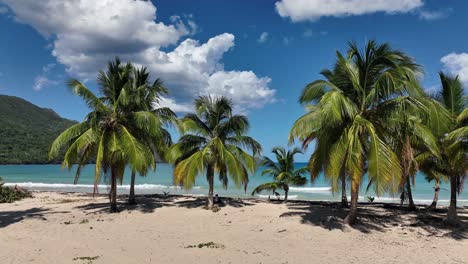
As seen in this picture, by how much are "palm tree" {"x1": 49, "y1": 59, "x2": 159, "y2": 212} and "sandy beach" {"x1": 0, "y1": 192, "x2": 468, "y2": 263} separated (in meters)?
2.01

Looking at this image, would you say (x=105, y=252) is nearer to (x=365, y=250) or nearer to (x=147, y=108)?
(x=365, y=250)

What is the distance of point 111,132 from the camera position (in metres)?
12.5

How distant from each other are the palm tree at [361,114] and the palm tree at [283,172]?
513 cm

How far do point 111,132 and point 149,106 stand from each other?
2492mm

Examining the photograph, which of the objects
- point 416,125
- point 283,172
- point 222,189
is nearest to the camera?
point 416,125

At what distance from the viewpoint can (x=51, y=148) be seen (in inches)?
481

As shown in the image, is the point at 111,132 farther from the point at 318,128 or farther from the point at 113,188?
the point at 318,128

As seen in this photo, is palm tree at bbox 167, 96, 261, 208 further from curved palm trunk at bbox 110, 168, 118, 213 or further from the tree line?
curved palm trunk at bbox 110, 168, 118, 213

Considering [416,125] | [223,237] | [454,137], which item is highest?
[416,125]

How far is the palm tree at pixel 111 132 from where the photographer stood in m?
12.0

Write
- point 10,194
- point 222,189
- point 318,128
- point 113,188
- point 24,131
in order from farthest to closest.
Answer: point 24,131 → point 222,189 → point 10,194 → point 113,188 → point 318,128

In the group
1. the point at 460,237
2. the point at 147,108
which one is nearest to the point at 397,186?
the point at 460,237

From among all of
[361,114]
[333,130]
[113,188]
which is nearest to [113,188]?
[113,188]

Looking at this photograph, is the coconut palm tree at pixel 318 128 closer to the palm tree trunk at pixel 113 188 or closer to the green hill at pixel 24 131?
the palm tree trunk at pixel 113 188
